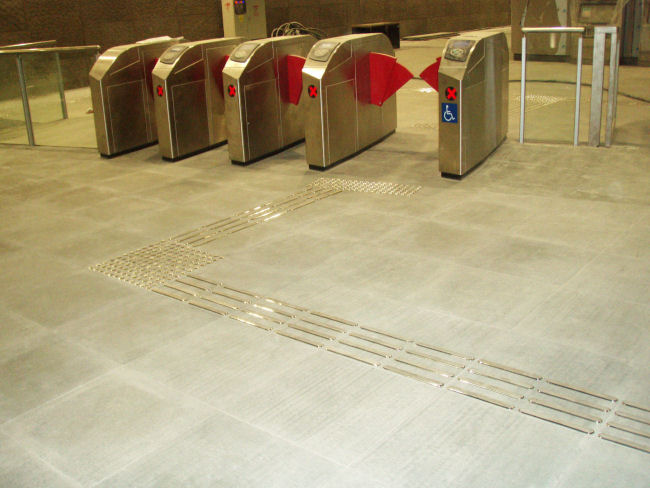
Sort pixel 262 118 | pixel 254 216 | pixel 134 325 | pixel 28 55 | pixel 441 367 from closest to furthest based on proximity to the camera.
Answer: pixel 441 367, pixel 134 325, pixel 254 216, pixel 262 118, pixel 28 55

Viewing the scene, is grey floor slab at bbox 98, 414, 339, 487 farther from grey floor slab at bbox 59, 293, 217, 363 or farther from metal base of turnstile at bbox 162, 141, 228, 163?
metal base of turnstile at bbox 162, 141, 228, 163

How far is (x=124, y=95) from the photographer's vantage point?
7188 mm

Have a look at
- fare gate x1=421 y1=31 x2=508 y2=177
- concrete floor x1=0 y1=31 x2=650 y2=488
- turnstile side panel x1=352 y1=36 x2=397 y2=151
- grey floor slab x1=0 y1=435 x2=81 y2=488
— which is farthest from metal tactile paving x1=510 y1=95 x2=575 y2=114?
grey floor slab x1=0 y1=435 x2=81 y2=488

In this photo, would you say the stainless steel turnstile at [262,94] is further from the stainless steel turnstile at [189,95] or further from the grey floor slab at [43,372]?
the grey floor slab at [43,372]

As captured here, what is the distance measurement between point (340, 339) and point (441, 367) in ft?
1.66

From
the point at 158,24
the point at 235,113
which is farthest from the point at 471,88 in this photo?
the point at 158,24

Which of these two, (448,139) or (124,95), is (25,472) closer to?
(448,139)

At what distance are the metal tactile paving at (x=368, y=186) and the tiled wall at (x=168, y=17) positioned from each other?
7216 millimetres

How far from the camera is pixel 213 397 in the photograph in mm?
2805

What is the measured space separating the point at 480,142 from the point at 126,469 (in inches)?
174

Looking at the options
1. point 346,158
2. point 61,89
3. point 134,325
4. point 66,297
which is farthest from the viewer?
point 61,89

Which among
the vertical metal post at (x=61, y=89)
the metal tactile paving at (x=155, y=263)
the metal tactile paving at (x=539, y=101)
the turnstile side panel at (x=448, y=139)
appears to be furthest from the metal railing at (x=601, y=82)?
the vertical metal post at (x=61, y=89)

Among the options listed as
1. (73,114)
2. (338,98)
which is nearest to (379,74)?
(338,98)

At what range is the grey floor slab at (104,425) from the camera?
96.9 inches
